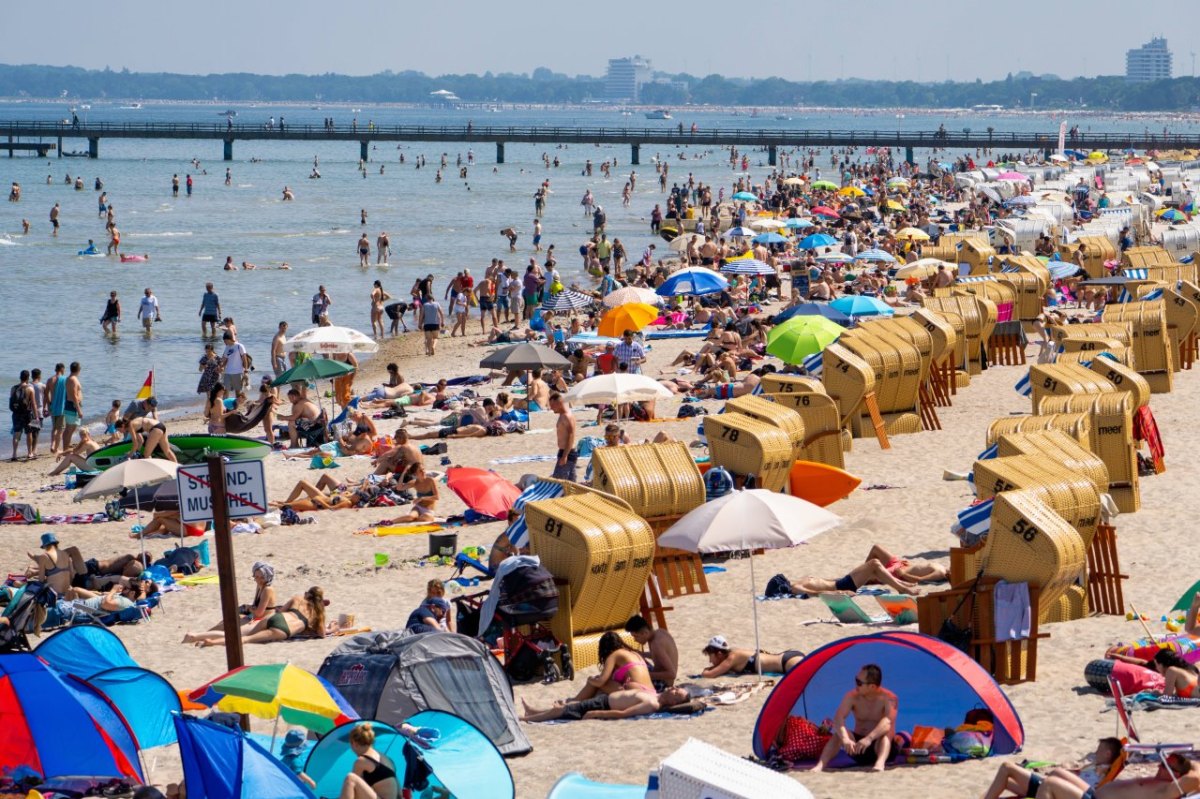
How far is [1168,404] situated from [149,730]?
1341 cm

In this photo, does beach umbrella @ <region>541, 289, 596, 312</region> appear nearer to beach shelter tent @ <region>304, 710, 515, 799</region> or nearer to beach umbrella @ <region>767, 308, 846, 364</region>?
beach umbrella @ <region>767, 308, 846, 364</region>

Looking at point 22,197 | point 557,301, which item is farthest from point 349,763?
point 22,197

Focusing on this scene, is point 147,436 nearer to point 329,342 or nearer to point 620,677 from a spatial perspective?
point 329,342

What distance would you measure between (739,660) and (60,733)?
12.6 ft

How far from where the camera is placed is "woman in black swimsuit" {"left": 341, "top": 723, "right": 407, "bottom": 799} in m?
7.43

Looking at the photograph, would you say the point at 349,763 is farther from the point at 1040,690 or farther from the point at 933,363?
the point at 933,363

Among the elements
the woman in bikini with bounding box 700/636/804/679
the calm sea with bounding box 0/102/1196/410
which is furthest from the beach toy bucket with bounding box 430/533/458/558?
the calm sea with bounding box 0/102/1196/410

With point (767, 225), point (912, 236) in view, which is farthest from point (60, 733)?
point (767, 225)

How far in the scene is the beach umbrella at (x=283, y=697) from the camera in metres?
8.01

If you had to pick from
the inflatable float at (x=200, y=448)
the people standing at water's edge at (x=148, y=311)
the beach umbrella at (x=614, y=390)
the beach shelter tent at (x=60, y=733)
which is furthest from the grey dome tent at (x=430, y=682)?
the people standing at water's edge at (x=148, y=311)

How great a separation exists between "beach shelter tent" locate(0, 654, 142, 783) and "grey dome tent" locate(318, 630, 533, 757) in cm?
113

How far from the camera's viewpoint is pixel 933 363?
61.9 feet

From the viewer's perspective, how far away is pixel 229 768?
715 centimetres

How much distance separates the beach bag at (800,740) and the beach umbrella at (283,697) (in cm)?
209
